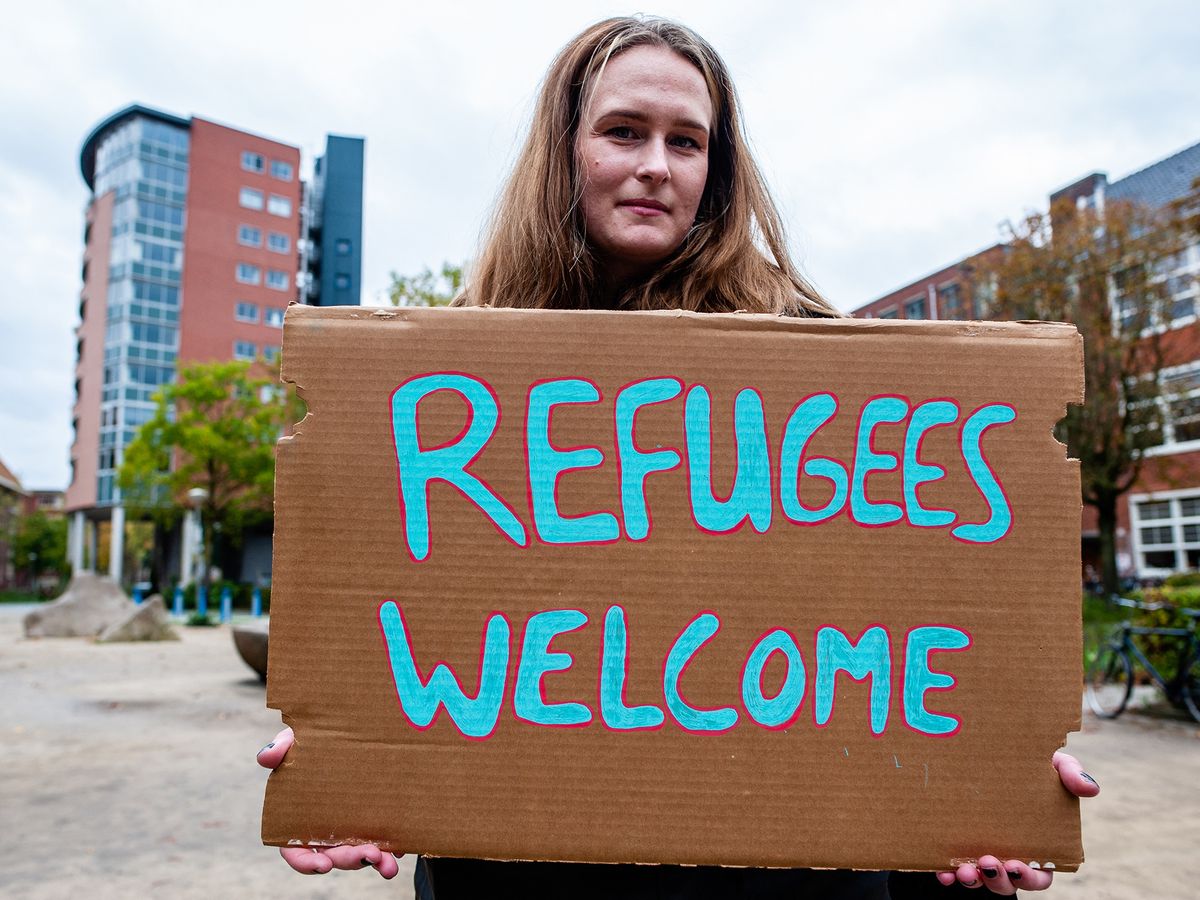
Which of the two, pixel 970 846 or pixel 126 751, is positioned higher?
pixel 970 846

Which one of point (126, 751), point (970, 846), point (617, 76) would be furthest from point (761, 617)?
point (126, 751)

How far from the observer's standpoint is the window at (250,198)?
3578 centimetres

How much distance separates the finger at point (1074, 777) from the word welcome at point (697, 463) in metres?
0.26

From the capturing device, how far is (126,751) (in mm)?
5016

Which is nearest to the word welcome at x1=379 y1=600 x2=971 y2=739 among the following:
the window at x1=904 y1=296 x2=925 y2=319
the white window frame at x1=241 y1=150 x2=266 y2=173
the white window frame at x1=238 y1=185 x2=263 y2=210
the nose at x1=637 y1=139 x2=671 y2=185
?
the nose at x1=637 y1=139 x2=671 y2=185

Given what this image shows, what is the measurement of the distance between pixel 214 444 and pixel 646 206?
81.8 feet

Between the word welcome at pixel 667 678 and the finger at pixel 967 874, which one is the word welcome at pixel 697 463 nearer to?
the word welcome at pixel 667 678

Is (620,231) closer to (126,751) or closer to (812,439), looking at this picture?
(812,439)

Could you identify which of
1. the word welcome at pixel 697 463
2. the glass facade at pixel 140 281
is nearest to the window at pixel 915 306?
the glass facade at pixel 140 281

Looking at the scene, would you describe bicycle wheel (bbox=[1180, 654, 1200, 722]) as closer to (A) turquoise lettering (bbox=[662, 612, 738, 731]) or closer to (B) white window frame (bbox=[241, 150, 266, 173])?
(A) turquoise lettering (bbox=[662, 612, 738, 731])

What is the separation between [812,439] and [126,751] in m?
5.37

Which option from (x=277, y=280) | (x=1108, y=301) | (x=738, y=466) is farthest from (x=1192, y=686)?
(x=277, y=280)

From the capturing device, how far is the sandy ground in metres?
3.01

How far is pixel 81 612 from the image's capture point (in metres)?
14.4
